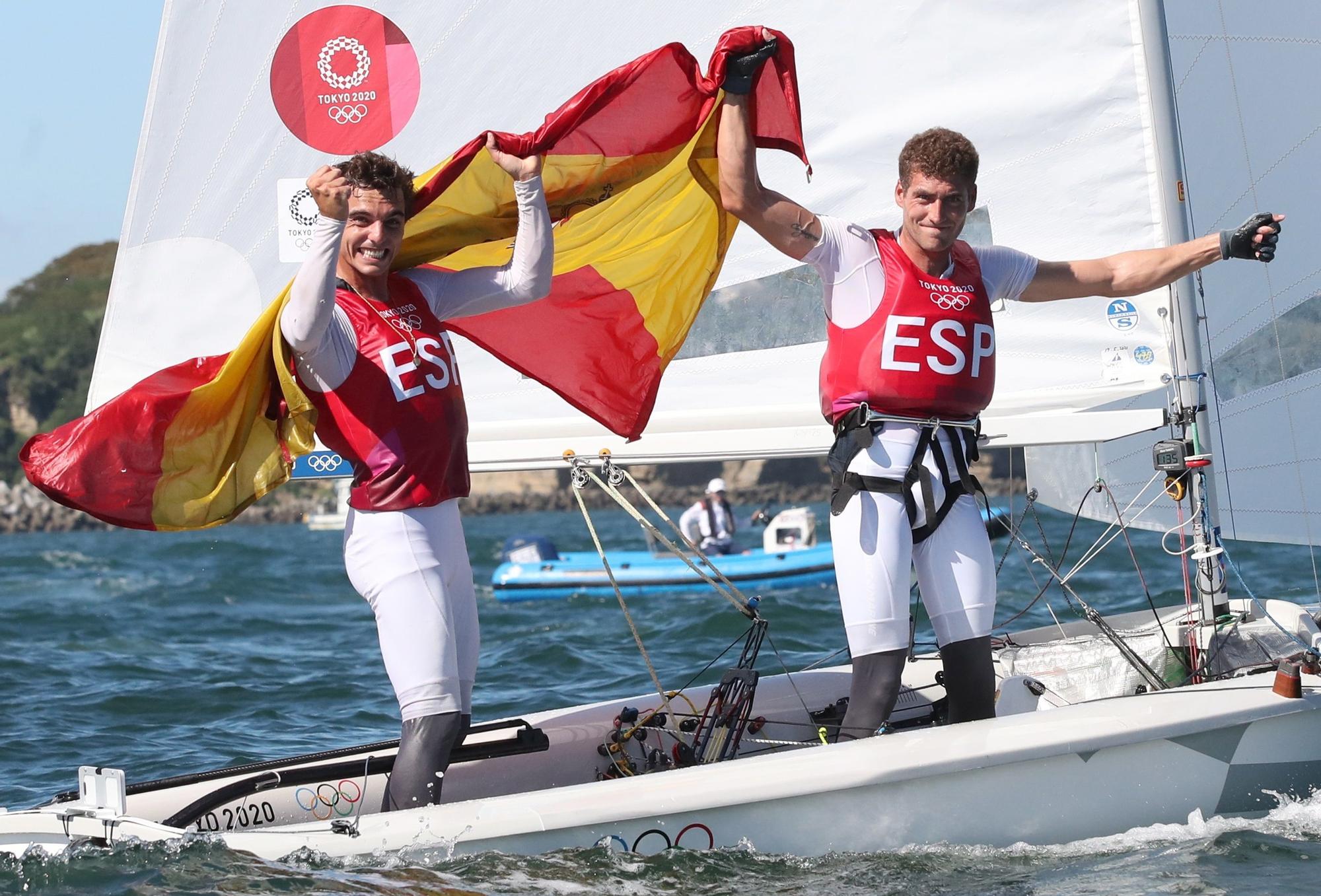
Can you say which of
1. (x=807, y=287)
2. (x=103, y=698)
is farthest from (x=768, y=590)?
(x=807, y=287)

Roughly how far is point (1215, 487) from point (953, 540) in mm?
1288

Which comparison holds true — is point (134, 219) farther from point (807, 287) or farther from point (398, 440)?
point (807, 287)

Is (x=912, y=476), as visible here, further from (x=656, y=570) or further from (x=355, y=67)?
(x=656, y=570)

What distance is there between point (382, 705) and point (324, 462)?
255cm

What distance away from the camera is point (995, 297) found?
3.50m

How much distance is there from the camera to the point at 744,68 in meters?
3.12

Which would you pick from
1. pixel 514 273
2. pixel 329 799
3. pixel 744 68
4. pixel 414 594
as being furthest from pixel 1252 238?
pixel 329 799

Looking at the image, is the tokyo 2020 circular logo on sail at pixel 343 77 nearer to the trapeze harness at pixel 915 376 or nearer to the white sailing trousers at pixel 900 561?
the trapeze harness at pixel 915 376

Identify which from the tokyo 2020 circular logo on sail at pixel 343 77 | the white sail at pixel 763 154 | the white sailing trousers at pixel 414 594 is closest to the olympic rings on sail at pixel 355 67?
the tokyo 2020 circular logo on sail at pixel 343 77

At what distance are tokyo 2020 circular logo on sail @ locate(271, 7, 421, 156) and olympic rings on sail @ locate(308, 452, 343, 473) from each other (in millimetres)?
958

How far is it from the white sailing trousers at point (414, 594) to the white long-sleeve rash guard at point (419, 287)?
0.34 metres

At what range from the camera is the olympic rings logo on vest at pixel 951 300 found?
10.8 feet

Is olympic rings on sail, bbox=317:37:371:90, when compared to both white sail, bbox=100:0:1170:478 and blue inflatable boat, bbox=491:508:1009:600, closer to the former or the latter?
white sail, bbox=100:0:1170:478

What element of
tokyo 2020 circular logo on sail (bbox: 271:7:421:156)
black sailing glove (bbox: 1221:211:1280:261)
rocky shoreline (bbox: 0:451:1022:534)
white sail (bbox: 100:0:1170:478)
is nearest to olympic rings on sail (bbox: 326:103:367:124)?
tokyo 2020 circular logo on sail (bbox: 271:7:421:156)
